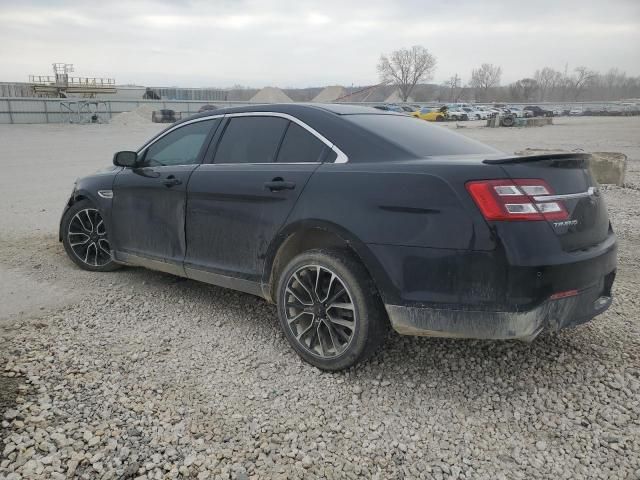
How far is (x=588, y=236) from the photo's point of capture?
116 inches

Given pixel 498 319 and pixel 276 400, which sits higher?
Answer: pixel 498 319

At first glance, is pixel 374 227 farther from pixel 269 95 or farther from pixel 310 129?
pixel 269 95

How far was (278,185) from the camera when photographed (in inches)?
136

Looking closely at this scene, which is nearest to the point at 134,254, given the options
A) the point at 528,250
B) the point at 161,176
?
the point at 161,176

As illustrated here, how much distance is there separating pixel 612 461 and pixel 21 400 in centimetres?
307

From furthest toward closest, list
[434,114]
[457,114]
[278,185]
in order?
[457,114]
[434,114]
[278,185]

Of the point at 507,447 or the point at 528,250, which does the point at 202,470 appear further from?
the point at 528,250

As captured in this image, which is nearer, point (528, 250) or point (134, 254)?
point (528, 250)

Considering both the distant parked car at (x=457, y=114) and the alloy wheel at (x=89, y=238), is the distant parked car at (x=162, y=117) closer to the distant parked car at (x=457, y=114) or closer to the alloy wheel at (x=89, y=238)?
the distant parked car at (x=457, y=114)

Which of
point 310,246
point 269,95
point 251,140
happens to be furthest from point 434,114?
point 269,95

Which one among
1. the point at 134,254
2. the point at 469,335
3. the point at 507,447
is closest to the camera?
the point at 507,447

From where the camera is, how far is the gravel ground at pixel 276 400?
2.51 meters

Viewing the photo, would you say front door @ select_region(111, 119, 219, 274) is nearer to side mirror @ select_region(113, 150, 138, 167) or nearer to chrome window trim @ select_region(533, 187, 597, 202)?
side mirror @ select_region(113, 150, 138, 167)

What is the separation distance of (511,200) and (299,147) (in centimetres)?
147
